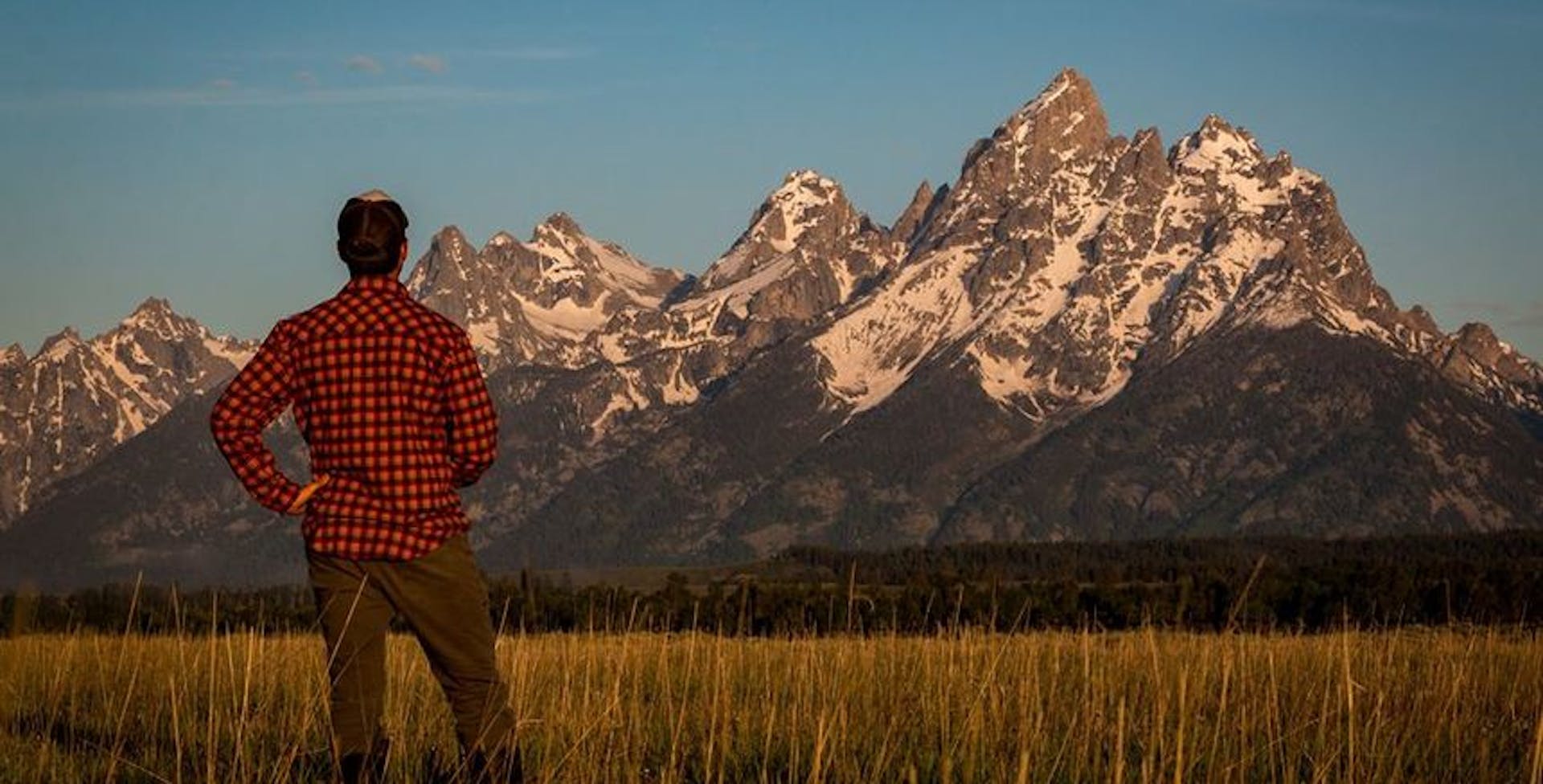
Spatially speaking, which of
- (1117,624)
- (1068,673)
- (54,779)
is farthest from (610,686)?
(1117,624)

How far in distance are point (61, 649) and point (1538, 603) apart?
6297 centimetres

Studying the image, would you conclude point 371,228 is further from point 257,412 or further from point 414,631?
point 414,631

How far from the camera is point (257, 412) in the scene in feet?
38.9

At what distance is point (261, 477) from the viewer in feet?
38.7

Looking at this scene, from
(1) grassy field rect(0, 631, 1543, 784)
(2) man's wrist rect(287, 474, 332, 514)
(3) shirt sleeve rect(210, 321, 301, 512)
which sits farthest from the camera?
(1) grassy field rect(0, 631, 1543, 784)

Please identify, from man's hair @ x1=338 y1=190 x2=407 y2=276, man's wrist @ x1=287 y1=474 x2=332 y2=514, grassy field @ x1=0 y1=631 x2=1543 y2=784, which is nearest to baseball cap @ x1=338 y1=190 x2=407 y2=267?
man's hair @ x1=338 y1=190 x2=407 y2=276

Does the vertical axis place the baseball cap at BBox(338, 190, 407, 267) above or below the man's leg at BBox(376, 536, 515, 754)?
above

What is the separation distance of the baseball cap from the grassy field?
2.18m

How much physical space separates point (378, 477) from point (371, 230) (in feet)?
4.37

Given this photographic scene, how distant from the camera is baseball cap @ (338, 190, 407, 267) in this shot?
1197cm

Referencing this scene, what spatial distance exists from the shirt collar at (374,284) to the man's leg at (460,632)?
137 cm

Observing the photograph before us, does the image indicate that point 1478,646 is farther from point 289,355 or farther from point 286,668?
point 289,355

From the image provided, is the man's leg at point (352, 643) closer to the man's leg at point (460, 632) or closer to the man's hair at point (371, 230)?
the man's leg at point (460, 632)

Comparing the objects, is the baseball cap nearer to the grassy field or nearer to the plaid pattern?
the plaid pattern
